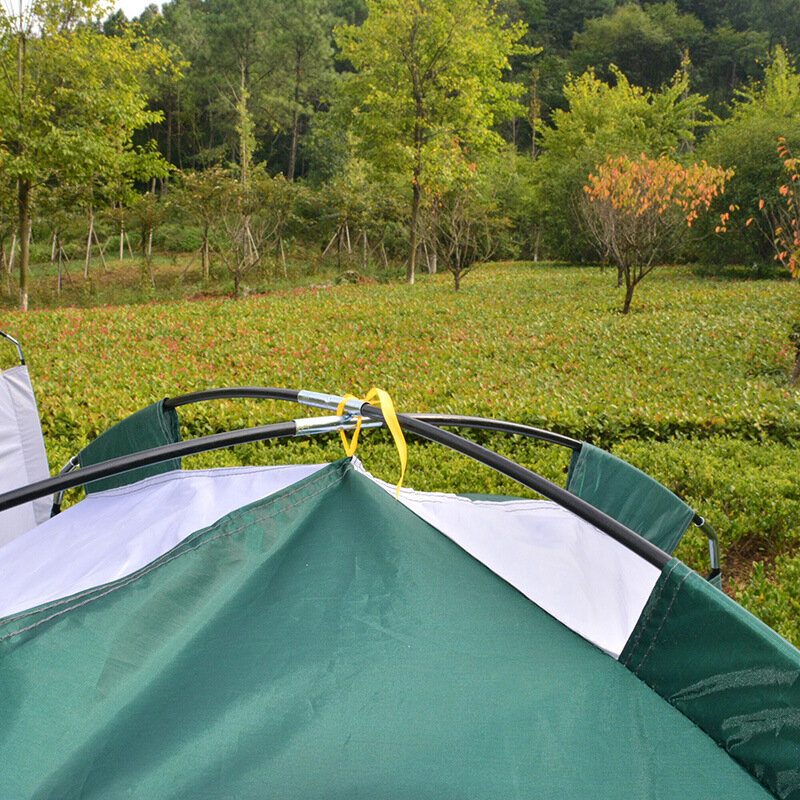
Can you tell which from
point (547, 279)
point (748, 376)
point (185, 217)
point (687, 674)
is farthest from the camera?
point (185, 217)

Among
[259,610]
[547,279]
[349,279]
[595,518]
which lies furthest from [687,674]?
[349,279]

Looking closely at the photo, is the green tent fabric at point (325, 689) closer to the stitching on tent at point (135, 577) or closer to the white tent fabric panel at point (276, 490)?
the stitching on tent at point (135, 577)

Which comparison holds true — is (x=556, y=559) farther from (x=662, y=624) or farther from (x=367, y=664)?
(x=367, y=664)

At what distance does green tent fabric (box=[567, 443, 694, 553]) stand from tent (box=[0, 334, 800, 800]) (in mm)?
495

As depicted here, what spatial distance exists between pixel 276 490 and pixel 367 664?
0.55 metres

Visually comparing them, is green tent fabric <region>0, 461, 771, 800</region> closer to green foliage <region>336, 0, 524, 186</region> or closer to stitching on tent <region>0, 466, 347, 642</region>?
stitching on tent <region>0, 466, 347, 642</region>

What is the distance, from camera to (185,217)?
2714 centimetres

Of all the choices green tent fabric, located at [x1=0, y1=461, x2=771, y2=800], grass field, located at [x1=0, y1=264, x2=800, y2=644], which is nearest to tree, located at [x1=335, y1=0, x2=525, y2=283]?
grass field, located at [x1=0, y1=264, x2=800, y2=644]

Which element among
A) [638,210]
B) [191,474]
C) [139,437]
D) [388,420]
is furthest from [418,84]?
[388,420]

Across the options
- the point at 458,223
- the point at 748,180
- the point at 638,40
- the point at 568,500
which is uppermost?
the point at 638,40

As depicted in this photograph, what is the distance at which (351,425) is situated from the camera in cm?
153

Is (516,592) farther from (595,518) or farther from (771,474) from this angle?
(771,474)

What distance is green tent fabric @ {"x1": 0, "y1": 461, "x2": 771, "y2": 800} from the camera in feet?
3.15

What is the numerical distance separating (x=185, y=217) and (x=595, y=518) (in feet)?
92.6
